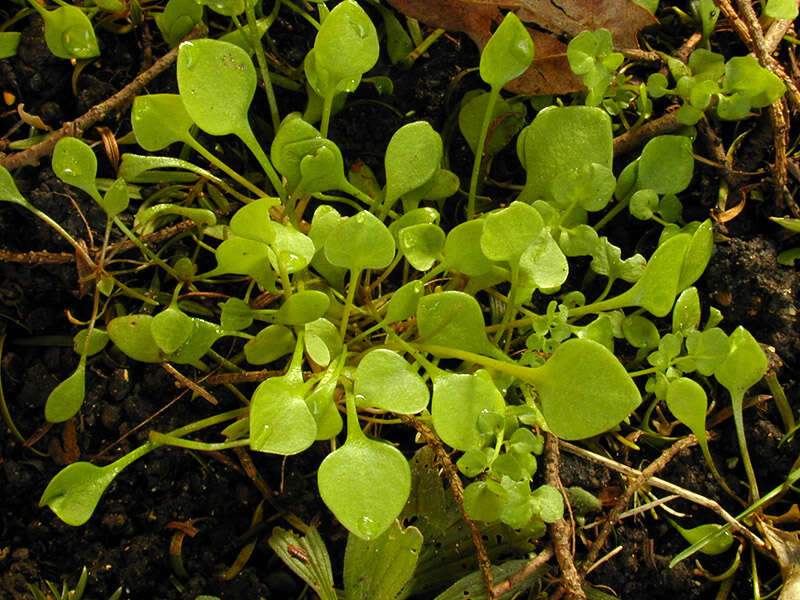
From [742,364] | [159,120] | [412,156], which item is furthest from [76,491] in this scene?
[742,364]

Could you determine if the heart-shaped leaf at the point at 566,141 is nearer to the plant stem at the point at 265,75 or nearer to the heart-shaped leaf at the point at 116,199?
the plant stem at the point at 265,75

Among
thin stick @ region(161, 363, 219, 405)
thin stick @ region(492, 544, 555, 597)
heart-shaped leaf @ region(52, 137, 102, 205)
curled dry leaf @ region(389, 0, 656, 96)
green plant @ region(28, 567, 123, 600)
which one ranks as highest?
curled dry leaf @ region(389, 0, 656, 96)

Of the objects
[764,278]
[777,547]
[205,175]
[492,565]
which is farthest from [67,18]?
[777,547]

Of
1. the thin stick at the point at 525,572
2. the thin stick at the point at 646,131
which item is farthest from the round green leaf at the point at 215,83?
the thin stick at the point at 525,572

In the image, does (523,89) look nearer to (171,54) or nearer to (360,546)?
(171,54)

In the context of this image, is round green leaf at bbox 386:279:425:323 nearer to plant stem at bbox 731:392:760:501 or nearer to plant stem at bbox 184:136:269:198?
plant stem at bbox 184:136:269:198

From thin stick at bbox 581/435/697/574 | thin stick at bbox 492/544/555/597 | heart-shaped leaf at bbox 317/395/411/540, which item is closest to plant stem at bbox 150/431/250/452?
heart-shaped leaf at bbox 317/395/411/540

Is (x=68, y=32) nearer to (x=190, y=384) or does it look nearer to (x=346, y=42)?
(x=346, y=42)
